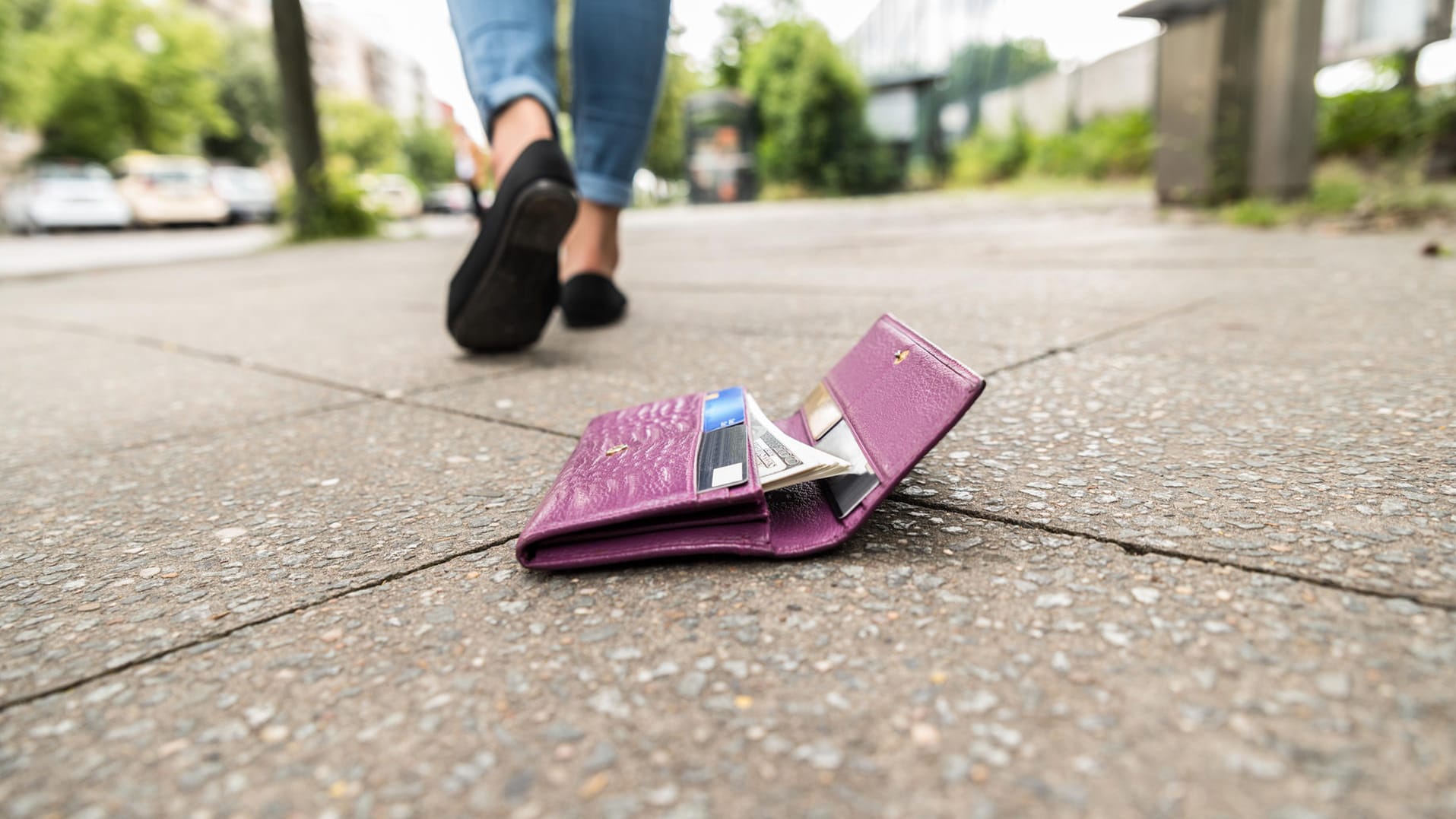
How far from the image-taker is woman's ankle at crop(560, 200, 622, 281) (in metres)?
2.32

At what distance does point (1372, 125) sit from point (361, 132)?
175 feet

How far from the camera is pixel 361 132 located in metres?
51.0

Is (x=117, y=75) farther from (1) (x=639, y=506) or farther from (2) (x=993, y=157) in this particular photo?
(1) (x=639, y=506)

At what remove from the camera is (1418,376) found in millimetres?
1486

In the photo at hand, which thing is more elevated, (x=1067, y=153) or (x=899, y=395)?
(x=1067, y=153)

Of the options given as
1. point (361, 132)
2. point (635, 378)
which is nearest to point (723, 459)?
point (635, 378)

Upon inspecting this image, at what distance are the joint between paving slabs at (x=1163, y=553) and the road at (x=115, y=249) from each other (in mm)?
7620

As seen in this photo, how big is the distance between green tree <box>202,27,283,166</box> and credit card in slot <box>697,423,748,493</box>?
42599 mm

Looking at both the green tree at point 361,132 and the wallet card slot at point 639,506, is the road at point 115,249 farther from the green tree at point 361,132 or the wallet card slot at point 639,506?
the green tree at point 361,132

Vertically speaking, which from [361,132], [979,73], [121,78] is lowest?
[979,73]

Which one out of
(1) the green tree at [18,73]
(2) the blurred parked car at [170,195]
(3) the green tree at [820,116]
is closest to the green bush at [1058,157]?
(3) the green tree at [820,116]

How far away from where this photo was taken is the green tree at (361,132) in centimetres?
4897

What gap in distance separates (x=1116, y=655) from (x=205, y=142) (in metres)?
43.6

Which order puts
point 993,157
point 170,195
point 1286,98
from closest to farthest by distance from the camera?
point 1286,98 < point 170,195 < point 993,157
